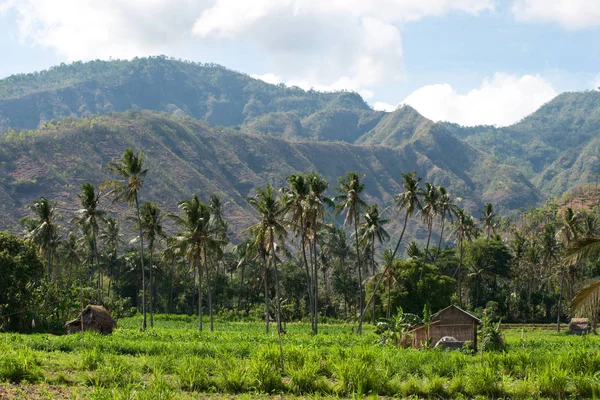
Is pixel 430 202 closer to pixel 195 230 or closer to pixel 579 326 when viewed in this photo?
pixel 579 326

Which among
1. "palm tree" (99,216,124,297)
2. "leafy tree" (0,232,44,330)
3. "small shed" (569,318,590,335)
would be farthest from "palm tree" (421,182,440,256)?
"palm tree" (99,216,124,297)

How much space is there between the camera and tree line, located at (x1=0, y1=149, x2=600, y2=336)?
161 feet

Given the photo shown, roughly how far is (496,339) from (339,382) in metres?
15.5

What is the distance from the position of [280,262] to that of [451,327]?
122 feet

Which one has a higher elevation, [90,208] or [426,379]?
[90,208]

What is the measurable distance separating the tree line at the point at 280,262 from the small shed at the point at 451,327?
30.8 ft

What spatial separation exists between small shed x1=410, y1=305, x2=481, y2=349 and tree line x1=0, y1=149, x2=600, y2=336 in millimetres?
9389

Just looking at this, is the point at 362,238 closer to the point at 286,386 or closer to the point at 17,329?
the point at 17,329

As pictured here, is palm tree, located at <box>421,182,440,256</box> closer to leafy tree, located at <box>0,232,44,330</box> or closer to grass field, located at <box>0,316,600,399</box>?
grass field, located at <box>0,316,600,399</box>

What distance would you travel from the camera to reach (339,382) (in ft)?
69.9

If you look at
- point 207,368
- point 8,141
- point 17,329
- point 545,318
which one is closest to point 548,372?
point 207,368

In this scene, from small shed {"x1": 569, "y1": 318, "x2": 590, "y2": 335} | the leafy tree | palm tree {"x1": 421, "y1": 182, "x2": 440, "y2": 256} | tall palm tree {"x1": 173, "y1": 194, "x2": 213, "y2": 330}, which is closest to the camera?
the leafy tree

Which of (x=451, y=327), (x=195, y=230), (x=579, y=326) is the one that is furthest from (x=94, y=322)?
(x=579, y=326)

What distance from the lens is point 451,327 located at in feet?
127
